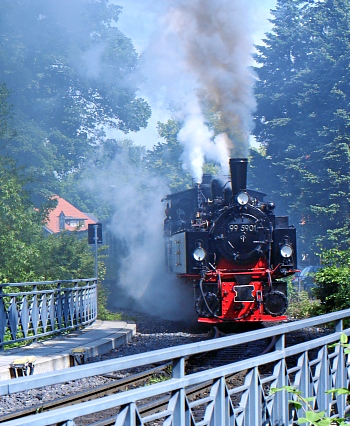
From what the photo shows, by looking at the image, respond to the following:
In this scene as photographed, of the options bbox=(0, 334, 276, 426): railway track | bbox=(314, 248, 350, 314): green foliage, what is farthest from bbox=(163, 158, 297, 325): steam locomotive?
bbox=(314, 248, 350, 314): green foliage

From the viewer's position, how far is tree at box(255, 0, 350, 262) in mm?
32750

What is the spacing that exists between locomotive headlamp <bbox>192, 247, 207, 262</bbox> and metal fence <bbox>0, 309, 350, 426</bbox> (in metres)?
7.49

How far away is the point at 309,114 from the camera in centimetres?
3559

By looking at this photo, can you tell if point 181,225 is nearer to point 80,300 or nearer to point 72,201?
point 80,300

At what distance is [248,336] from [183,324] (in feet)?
43.0

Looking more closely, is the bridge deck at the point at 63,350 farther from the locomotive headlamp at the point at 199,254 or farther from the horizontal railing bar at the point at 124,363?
the horizontal railing bar at the point at 124,363

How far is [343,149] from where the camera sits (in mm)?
32250

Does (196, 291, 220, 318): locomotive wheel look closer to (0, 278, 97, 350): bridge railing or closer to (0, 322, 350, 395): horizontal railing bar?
(0, 278, 97, 350): bridge railing

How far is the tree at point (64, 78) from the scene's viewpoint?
38281 mm

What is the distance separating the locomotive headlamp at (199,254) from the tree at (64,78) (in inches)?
1000

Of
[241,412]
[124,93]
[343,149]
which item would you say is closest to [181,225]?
[241,412]

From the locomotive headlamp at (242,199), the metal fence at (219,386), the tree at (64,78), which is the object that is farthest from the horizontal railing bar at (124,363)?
the tree at (64,78)

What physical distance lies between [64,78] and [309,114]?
15.5m

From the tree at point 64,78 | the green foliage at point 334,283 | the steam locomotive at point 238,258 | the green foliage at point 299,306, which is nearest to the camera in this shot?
the steam locomotive at point 238,258
